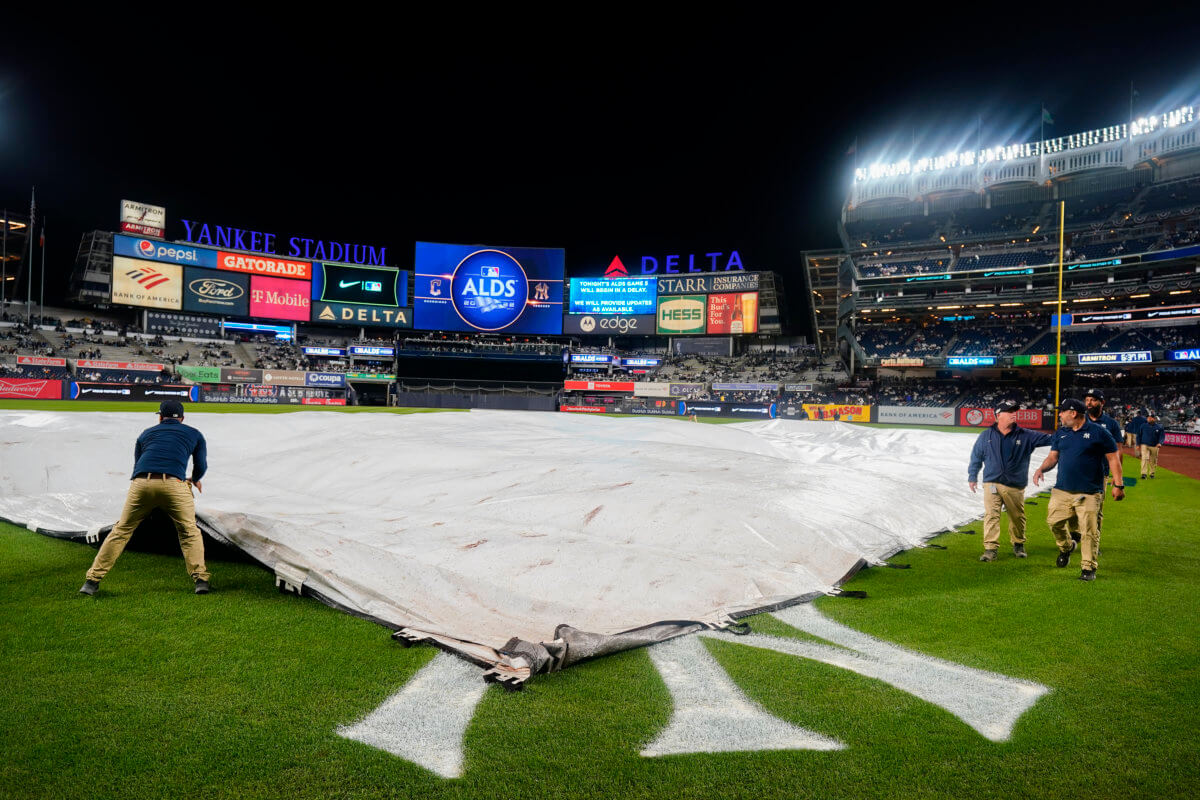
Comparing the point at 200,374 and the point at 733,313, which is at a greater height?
the point at 733,313

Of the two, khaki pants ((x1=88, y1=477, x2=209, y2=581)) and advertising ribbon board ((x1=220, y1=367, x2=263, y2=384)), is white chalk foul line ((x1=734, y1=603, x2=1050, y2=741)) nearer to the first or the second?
khaki pants ((x1=88, y1=477, x2=209, y2=581))

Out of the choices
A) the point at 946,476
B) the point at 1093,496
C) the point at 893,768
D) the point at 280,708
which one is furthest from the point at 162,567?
the point at 946,476

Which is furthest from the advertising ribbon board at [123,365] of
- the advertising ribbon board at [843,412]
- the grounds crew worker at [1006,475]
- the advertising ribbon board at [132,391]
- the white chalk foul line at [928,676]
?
the grounds crew worker at [1006,475]

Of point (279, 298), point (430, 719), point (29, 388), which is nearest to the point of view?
point (430, 719)

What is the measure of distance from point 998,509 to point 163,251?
6224cm

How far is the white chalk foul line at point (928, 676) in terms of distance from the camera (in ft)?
10.6

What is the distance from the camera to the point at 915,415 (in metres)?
41.8

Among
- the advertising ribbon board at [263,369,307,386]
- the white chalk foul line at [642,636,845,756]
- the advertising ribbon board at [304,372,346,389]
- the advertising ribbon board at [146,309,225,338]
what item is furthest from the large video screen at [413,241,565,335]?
the white chalk foul line at [642,636,845,756]

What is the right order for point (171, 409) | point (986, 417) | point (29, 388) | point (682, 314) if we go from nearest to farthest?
point (171, 409) < point (29, 388) < point (986, 417) < point (682, 314)

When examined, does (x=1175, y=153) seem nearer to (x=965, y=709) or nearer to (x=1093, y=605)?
(x=1093, y=605)

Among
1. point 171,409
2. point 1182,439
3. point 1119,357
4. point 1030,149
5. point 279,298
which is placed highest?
point 1030,149

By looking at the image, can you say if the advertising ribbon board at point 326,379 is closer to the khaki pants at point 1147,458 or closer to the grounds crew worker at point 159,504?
the grounds crew worker at point 159,504

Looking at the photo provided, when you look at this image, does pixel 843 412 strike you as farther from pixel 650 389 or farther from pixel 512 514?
pixel 512 514

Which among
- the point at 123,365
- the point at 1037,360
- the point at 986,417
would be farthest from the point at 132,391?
the point at 1037,360
